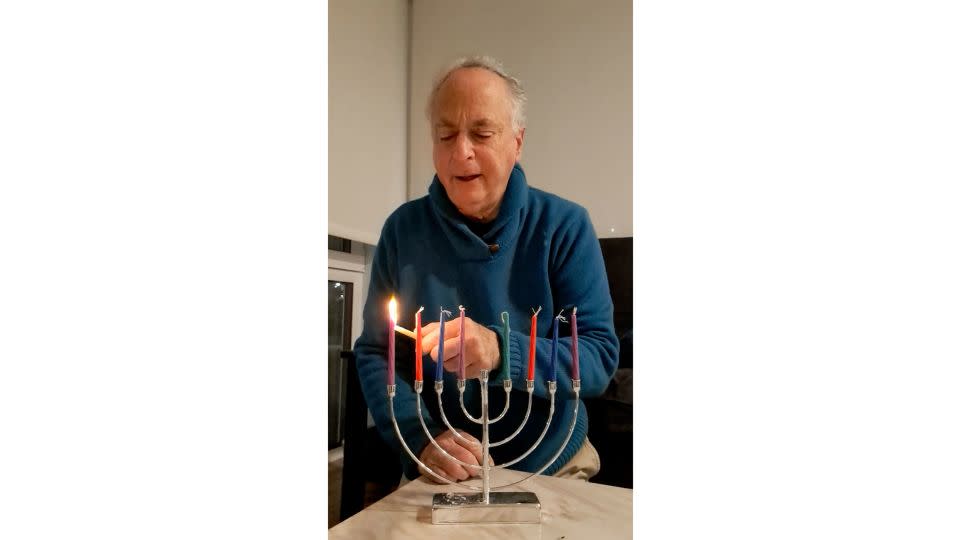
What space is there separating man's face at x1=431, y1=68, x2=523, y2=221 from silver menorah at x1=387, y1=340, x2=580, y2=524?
0.20m

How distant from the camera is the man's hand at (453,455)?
0.84 meters

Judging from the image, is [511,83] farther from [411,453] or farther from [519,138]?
[411,453]

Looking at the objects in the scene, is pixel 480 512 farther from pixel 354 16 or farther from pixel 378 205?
pixel 354 16

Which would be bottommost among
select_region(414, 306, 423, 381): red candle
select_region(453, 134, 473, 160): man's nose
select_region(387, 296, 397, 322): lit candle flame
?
select_region(414, 306, 423, 381): red candle

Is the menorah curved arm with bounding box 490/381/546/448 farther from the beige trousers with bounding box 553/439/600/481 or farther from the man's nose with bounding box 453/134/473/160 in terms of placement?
the man's nose with bounding box 453/134/473/160

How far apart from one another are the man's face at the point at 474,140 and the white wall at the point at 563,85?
0.02 meters

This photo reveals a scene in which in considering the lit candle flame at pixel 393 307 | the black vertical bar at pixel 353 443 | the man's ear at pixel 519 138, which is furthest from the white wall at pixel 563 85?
the black vertical bar at pixel 353 443

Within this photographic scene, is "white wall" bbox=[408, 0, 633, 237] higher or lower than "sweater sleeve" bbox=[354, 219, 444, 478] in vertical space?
higher

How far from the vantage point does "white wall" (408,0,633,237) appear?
839 millimetres

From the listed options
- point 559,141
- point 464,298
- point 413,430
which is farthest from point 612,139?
point 413,430

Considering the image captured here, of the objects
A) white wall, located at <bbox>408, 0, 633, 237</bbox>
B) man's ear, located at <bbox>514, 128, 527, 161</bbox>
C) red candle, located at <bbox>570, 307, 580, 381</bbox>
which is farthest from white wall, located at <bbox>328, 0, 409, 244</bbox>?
red candle, located at <bbox>570, 307, 580, 381</bbox>

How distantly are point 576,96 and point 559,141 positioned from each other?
0.18 feet

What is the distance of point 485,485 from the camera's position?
820mm
